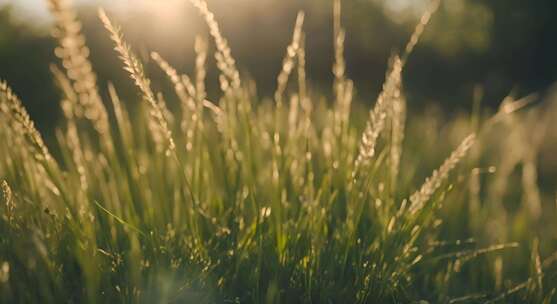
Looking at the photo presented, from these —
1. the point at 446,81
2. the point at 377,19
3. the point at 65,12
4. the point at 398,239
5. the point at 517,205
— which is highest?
the point at 377,19

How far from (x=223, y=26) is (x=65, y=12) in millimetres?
5920

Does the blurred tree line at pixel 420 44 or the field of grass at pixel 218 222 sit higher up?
the blurred tree line at pixel 420 44

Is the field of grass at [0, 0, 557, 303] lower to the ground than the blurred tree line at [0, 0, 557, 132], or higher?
lower

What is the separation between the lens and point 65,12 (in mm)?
1260

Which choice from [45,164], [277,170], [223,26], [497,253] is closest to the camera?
[45,164]

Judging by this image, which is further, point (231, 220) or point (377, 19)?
point (377, 19)

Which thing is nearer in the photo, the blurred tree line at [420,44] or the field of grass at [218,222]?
the field of grass at [218,222]

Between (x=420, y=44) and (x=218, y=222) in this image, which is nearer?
(x=218, y=222)

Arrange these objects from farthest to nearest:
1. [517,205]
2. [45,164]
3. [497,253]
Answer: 1. [517,205]
2. [497,253]
3. [45,164]

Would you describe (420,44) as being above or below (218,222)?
above

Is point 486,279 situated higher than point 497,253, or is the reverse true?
point 497,253

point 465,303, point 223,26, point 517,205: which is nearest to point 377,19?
point 223,26

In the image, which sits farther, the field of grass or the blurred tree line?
the blurred tree line

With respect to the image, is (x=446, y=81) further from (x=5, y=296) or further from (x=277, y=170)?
(x=5, y=296)
